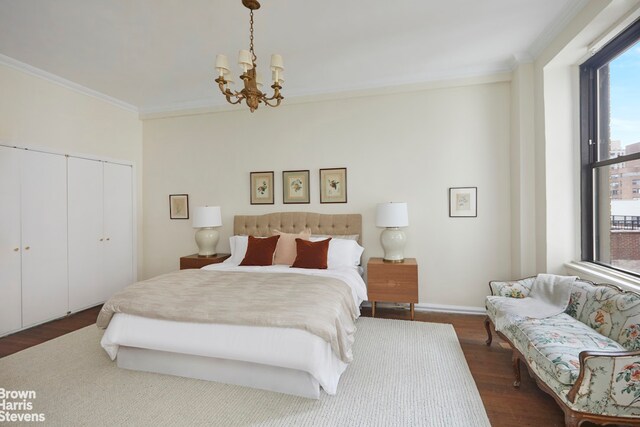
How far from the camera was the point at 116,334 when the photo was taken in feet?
7.73

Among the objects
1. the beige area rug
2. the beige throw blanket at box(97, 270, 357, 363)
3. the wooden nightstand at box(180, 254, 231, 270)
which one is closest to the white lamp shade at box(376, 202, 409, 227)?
the beige throw blanket at box(97, 270, 357, 363)

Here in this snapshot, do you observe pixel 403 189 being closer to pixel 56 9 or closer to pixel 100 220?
pixel 56 9

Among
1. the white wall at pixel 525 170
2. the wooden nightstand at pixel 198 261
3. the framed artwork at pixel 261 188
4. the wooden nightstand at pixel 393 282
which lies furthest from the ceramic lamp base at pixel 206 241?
the white wall at pixel 525 170

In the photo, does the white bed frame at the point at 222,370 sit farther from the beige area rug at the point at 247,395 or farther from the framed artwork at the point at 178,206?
the framed artwork at the point at 178,206

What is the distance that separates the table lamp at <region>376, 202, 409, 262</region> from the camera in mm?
3562

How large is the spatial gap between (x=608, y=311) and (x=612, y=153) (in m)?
1.50

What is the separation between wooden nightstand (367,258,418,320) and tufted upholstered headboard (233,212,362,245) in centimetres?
57

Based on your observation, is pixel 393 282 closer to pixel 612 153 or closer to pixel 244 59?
pixel 612 153

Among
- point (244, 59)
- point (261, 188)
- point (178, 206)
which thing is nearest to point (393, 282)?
point (261, 188)

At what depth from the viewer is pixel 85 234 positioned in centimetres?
406

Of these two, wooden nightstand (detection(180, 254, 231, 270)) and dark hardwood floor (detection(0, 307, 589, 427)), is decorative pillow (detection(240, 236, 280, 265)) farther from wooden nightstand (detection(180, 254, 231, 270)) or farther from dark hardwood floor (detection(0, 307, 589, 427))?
dark hardwood floor (detection(0, 307, 589, 427))

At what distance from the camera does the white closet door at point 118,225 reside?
438 centimetres

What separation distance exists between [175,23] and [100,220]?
117 inches

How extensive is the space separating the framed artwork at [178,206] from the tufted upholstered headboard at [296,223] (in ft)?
2.94
